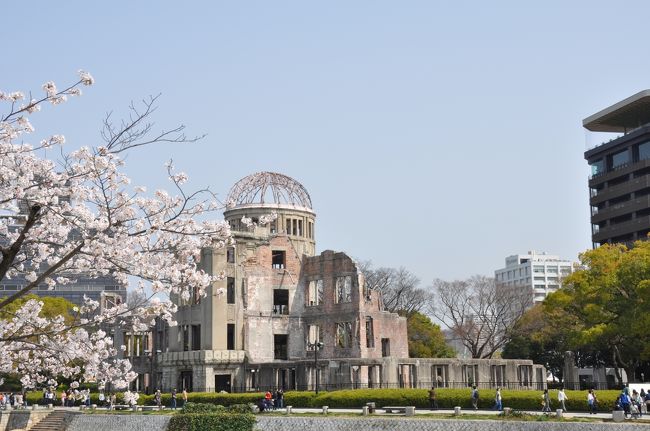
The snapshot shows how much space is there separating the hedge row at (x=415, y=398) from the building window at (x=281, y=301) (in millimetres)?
12643

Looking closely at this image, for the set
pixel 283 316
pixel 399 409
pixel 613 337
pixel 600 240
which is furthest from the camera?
pixel 600 240

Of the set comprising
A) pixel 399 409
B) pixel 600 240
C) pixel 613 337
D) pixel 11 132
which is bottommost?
pixel 399 409

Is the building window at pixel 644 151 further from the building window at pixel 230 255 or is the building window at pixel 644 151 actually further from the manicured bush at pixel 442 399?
the manicured bush at pixel 442 399

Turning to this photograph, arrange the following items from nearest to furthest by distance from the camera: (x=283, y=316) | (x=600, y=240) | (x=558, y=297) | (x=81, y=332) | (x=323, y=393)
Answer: (x=81, y=332) → (x=323, y=393) → (x=558, y=297) → (x=283, y=316) → (x=600, y=240)

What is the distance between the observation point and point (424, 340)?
8006cm

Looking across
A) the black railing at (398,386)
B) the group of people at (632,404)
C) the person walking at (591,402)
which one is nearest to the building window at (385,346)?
the black railing at (398,386)

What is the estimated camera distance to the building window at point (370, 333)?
2290 inches

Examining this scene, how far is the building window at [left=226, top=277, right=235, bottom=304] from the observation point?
197 feet

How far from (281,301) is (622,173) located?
45264 millimetres

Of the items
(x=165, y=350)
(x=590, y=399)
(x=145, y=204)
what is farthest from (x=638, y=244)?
(x=145, y=204)

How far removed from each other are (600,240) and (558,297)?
40650mm

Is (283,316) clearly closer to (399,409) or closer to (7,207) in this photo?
(399,409)

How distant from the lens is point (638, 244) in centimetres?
5738

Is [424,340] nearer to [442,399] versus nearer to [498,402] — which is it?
[442,399]
